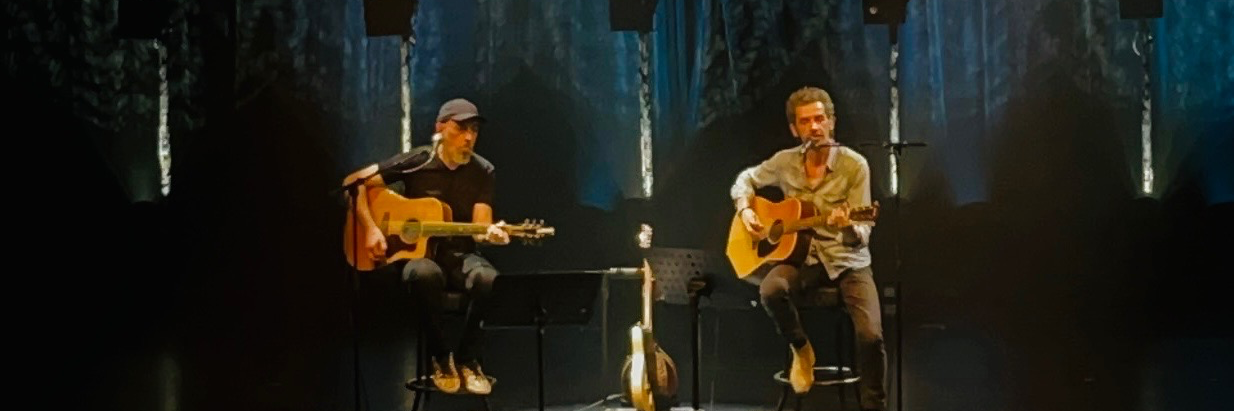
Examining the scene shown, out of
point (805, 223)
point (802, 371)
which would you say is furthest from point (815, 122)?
point (802, 371)

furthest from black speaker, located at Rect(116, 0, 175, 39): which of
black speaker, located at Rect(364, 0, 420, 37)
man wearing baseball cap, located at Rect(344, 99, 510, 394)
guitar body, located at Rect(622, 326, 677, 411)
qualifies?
guitar body, located at Rect(622, 326, 677, 411)

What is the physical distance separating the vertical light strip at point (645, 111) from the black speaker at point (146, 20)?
2706 millimetres

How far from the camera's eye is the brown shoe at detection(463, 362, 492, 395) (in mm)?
5266

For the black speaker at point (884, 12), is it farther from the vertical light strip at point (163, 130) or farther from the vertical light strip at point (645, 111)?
the vertical light strip at point (163, 130)

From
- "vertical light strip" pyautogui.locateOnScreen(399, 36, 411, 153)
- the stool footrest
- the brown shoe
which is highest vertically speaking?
"vertical light strip" pyautogui.locateOnScreen(399, 36, 411, 153)

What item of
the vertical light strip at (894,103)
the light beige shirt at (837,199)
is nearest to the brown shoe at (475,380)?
the light beige shirt at (837,199)

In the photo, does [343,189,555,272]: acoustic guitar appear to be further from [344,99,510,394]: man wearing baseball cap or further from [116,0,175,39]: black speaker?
[116,0,175,39]: black speaker

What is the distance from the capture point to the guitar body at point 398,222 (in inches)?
210

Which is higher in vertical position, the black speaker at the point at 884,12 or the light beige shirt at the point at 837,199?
the black speaker at the point at 884,12

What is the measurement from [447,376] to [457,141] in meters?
1.13

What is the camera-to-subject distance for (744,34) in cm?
659

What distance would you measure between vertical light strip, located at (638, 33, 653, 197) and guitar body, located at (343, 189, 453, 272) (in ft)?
5.38

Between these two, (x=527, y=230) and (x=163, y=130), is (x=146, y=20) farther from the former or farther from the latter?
(x=527, y=230)

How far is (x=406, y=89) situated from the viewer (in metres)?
6.55
